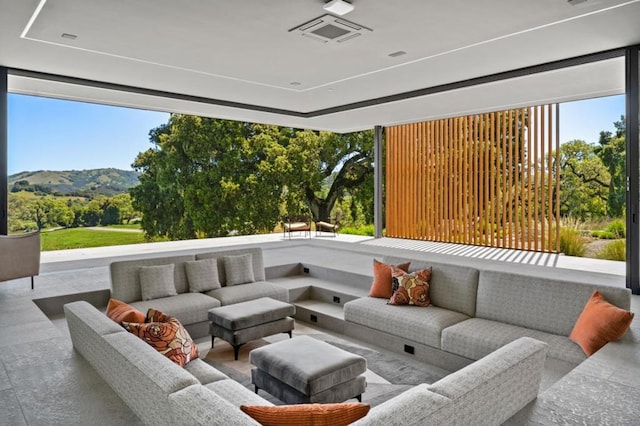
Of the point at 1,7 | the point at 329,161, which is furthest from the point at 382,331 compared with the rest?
the point at 329,161

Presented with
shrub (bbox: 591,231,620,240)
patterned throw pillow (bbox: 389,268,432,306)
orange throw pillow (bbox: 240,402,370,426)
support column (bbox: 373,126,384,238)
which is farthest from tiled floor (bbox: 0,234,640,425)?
shrub (bbox: 591,231,620,240)

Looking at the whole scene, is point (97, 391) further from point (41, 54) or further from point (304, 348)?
point (41, 54)

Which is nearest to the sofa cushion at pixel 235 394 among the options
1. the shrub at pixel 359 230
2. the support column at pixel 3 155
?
the support column at pixel 3 155

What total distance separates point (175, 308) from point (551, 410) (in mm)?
3522

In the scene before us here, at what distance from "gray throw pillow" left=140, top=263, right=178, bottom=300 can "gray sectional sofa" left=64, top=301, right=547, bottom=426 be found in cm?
210

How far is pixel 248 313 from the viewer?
4.41 meters

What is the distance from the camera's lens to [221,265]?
18.1ft

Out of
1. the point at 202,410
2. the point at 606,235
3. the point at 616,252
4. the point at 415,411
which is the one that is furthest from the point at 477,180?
the point at 202,410

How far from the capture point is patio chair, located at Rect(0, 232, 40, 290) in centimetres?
497

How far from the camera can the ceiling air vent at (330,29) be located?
13.9 feet

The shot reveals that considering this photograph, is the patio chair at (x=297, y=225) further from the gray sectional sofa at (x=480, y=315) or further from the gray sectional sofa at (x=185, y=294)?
the gray sectional sofa at (x=480, y=315)

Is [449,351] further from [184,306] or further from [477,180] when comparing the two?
[477,180]

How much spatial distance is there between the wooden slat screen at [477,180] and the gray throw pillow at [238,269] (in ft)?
18.2

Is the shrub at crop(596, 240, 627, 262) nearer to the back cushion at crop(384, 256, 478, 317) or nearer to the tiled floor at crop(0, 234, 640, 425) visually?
the tiled floor at crop(0, 234, 640, 425)
